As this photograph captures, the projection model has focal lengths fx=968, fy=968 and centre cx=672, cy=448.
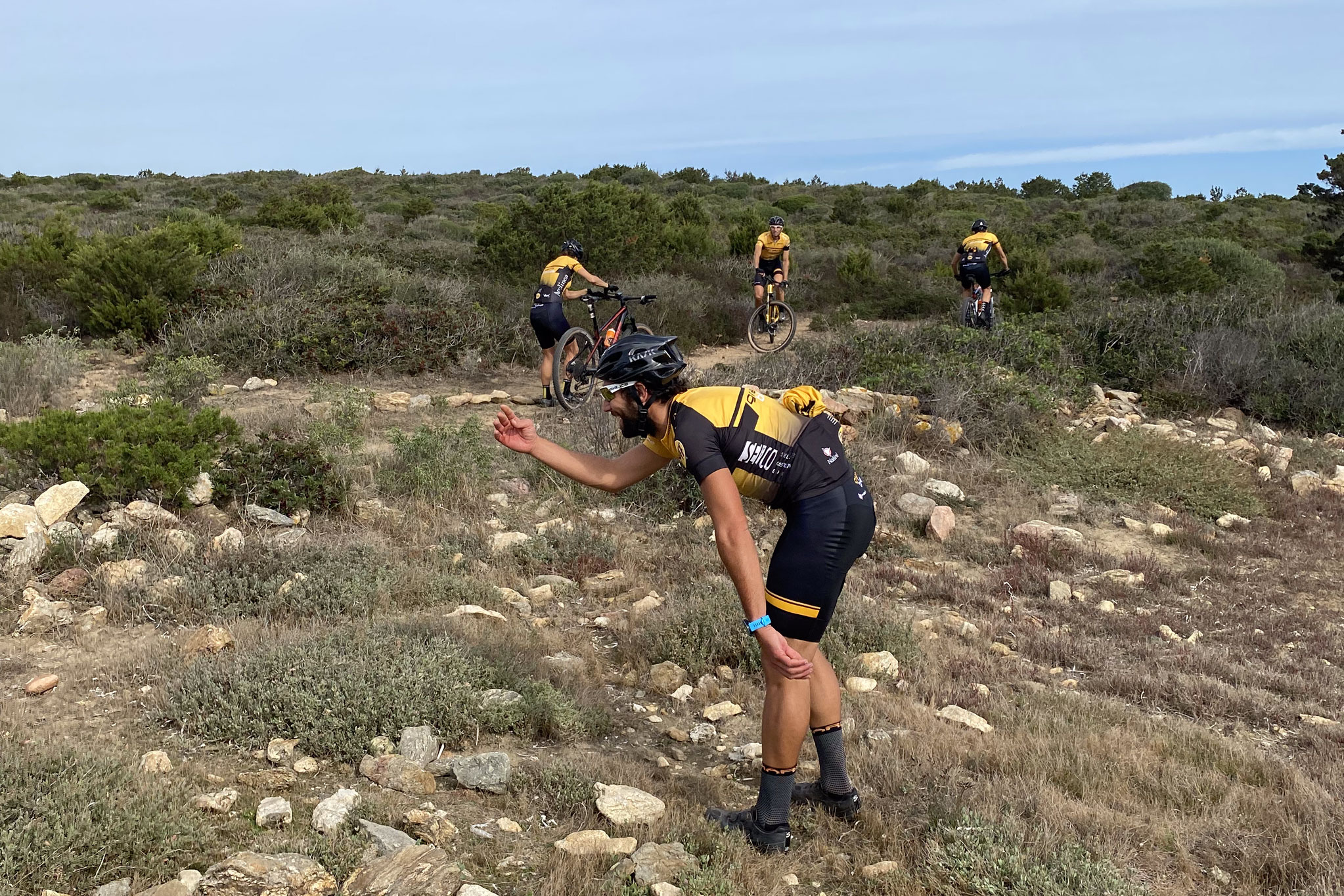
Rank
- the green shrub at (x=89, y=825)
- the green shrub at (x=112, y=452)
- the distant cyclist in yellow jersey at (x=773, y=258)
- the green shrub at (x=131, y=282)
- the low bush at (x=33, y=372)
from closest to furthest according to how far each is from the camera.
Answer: the green shrub at (x=89, y=825) → the green shrub at (x=112, y=452) → the low bush at (x=33, y=372) → the green shrub at (x=131, y=282) → the distant cyclist in yellow jersey at (x=773, y=258)

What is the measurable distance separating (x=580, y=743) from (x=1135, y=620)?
141 inches

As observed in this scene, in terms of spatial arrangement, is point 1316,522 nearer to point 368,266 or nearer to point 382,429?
point 382,429

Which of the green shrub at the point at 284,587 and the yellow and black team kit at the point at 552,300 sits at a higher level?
the yellow and black team kit at the point at 552,300

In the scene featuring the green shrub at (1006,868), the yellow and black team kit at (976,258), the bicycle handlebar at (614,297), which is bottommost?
the green shrub at (1006,868)

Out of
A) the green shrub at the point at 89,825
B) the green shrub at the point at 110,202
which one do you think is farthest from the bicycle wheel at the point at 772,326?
the green shrub at the point at 110,202

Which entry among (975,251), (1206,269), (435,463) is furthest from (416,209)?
(435,463)

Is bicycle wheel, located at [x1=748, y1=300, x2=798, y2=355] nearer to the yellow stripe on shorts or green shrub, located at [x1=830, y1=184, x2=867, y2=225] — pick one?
the yellow stripe on shorts

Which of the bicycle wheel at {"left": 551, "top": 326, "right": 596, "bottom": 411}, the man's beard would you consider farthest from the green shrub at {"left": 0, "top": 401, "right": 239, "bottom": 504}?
the man's beard

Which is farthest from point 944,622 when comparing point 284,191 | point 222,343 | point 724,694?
point 284,191

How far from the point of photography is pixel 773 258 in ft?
44.3

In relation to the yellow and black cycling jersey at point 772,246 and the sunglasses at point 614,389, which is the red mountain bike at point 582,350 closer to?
the yellow and black cycling jersey at point 772,246

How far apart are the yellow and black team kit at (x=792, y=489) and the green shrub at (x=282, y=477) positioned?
420 cm

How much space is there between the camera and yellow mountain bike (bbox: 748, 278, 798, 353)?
13.3 metres

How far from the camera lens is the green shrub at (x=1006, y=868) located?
117 inches
